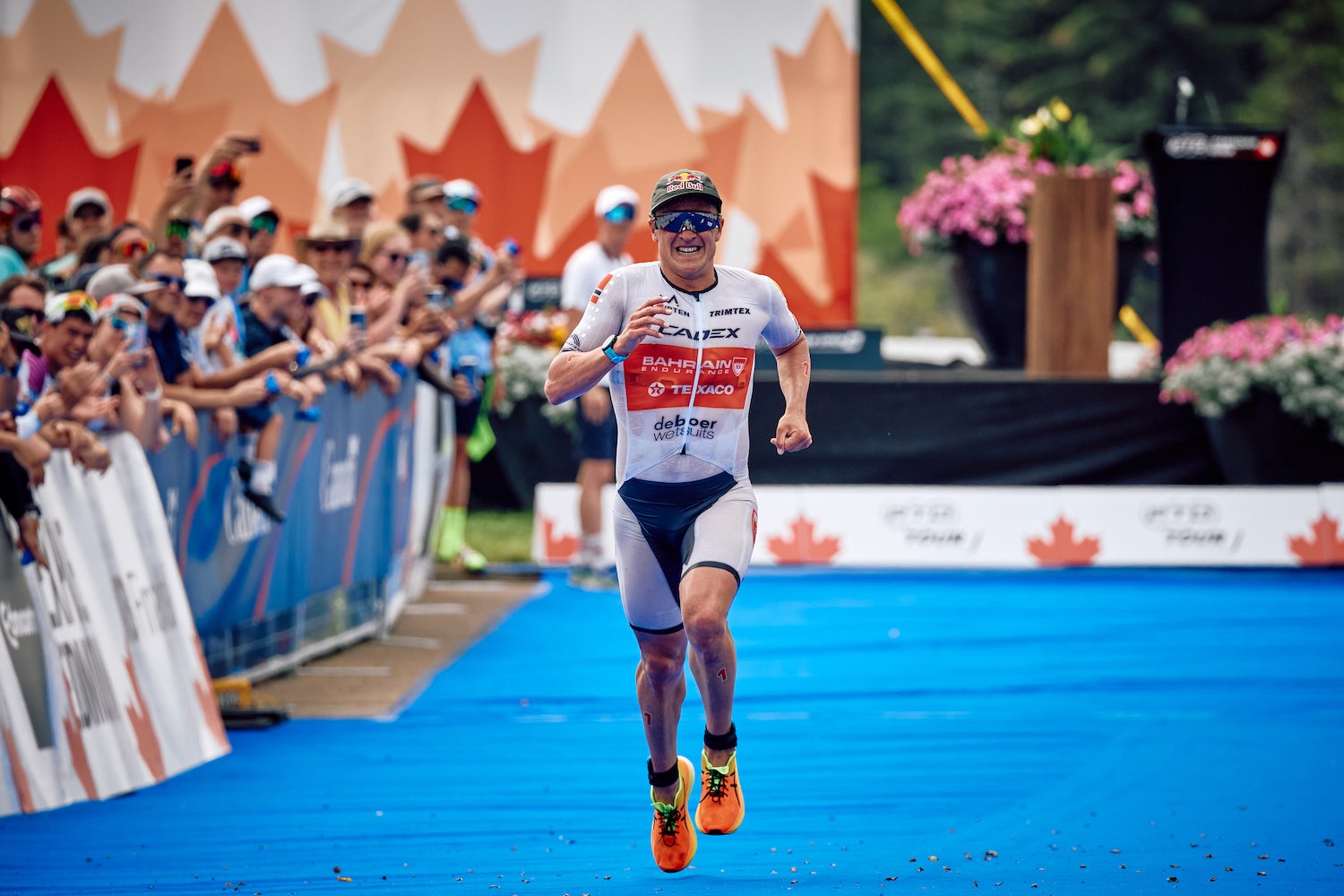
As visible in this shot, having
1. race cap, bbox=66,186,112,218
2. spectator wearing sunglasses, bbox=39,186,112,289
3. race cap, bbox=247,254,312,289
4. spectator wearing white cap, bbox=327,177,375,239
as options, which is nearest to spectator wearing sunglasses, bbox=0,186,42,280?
spectator wearing sunglasses, bbox=39,186,112,289

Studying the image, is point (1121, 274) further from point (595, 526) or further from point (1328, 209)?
point (1328, 209)

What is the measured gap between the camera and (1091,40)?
47500 mm

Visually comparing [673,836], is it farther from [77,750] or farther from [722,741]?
[77,750]

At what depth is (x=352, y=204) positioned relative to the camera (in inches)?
451

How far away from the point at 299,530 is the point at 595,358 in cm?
455

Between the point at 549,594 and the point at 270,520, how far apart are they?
4118mm

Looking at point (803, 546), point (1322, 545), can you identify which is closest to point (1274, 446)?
point (1322, 545)

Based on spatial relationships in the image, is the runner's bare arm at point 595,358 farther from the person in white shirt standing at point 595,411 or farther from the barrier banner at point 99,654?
the person in white shirt standing at point 595,411

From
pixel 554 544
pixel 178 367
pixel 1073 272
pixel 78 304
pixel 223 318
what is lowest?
pixel 554 544

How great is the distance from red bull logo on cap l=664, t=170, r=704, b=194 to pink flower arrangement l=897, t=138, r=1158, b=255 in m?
11.6

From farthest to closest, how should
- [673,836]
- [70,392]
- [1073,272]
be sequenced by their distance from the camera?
[1073,272] → [70,392] → [673,836]

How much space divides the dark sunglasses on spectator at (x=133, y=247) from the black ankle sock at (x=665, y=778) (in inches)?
169

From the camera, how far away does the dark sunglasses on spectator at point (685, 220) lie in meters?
6.00

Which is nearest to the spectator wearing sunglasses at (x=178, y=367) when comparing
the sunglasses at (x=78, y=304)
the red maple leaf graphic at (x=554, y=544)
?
the sunglasses at (x=78, y=304)
